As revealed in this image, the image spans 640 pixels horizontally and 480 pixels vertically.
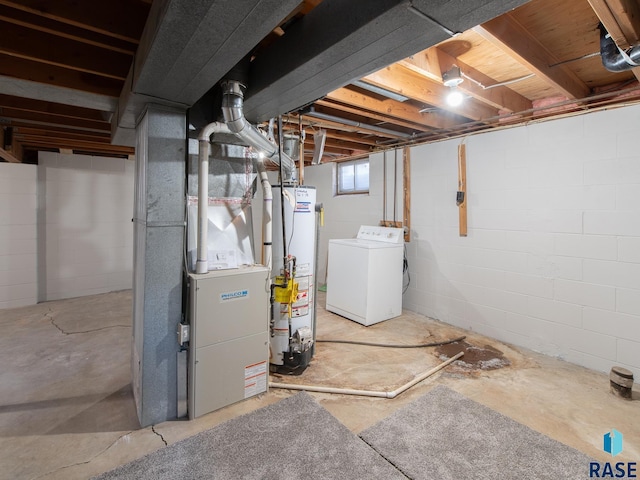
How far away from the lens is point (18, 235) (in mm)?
4262

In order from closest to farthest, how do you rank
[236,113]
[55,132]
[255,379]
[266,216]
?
[236,113], [255,379], [266,216], [55,132]

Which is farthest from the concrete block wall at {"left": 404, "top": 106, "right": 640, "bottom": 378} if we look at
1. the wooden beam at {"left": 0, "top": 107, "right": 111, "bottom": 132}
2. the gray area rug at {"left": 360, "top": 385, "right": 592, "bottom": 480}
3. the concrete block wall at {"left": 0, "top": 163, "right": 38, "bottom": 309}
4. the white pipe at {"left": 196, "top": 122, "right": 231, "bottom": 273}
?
the concrete block wall at {"left": 0, "top": 163, "right": 38, "bottom": 309}

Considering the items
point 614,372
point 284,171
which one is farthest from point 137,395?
point 614,372

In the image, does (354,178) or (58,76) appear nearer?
(58,76)

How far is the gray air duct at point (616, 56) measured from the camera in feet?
5.19

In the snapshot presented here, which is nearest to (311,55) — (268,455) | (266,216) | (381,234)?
(266,216)

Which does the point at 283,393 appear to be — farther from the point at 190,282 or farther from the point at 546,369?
the point at 546,369

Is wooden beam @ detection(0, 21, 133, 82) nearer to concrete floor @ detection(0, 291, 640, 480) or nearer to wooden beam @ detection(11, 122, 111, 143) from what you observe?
wooden beam @ detection(11, 122, 111, 143)

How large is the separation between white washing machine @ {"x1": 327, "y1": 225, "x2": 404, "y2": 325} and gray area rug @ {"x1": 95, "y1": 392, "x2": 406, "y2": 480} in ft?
5.83

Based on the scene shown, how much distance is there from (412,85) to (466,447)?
253 centimetres

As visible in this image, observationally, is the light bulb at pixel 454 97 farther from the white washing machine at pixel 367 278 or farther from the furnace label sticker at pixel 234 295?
the furnace label sticker at pixel 234 295

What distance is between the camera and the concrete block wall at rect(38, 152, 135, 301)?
4543 millimetres

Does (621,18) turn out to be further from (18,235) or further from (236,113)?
(18,235)

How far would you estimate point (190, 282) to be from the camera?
199 centimetres
